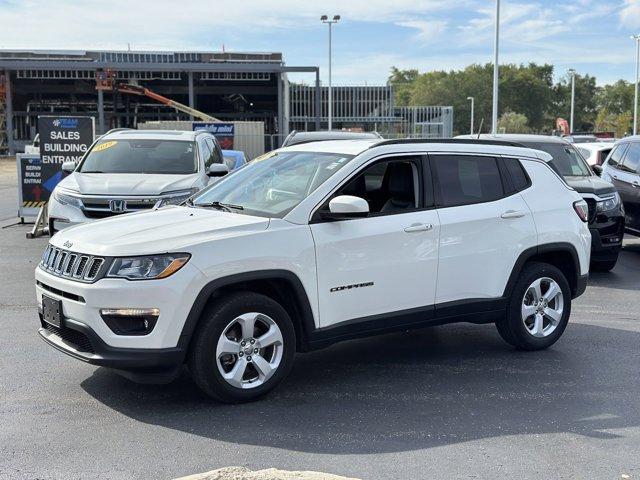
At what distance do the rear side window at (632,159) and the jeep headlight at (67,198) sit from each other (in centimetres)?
838

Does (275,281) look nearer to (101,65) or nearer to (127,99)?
(101,65)

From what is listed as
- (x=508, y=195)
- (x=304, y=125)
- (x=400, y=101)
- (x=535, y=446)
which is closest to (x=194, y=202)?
(x=508, y=195)

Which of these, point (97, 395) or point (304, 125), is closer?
point (97, 395)

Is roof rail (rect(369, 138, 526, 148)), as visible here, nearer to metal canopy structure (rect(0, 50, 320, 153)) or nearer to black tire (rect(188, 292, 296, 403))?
black tire (rect(188, 292, 296, 403))

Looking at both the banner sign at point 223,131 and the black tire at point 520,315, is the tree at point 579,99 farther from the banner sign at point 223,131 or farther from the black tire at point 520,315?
the black tire at point 520,315

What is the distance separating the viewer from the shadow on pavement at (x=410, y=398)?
4574mm

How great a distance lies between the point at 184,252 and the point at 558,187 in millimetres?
3599

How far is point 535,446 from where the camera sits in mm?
4410

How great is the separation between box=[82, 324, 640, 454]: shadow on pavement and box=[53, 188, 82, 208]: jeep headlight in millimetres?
4819

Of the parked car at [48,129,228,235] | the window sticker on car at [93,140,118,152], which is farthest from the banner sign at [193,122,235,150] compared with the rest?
the window sticker on car at [93,140,118,152]

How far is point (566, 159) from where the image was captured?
37.4ft

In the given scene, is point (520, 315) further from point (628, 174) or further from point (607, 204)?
point (628, 174)

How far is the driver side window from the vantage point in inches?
226

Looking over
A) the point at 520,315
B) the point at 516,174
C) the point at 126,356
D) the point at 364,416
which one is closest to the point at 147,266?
the point at 126,356
